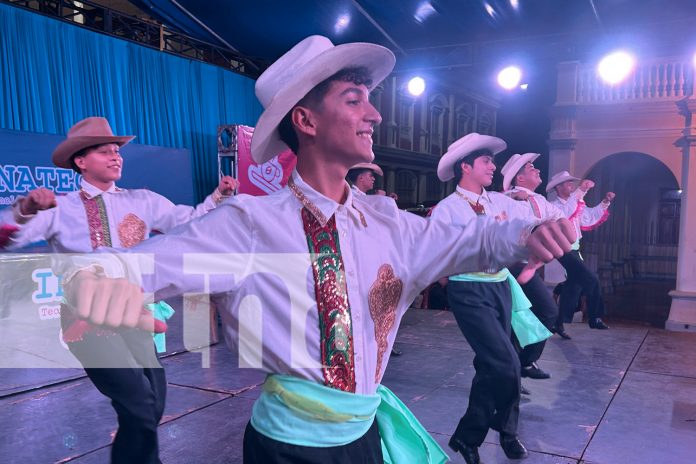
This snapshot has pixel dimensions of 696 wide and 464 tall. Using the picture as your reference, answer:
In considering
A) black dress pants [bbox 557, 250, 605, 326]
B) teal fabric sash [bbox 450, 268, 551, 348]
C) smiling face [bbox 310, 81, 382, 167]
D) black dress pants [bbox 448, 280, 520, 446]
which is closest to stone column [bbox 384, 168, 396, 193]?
black dress pants [bbox 557, 250, 605, 326]

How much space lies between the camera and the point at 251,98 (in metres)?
11.8

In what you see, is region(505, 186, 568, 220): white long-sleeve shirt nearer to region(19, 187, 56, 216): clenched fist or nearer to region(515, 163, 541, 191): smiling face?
region(515, 163, 541, 191): smiling face

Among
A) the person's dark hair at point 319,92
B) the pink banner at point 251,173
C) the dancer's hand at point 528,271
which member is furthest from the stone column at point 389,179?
the dancer's hand at point 528,271

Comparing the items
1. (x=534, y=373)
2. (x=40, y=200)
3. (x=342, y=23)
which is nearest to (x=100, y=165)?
(x=40, y=200)

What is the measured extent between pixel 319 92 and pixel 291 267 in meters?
0.54

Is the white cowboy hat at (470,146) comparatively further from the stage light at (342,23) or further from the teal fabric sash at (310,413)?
the stage light at (342,23)

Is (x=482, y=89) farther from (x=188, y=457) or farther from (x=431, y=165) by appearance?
(x=188, y=457)

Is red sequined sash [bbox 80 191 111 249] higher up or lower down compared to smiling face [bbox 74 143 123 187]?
lower down

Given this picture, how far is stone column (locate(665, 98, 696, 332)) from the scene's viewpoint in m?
8.21

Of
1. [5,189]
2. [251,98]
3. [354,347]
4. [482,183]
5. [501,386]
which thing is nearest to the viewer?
[354,347]

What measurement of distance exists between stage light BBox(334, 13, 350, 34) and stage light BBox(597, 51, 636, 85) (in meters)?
4.35

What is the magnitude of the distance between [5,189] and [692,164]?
8761mm

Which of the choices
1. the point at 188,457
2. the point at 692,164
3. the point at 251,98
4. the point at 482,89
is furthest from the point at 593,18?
the point at 482,89

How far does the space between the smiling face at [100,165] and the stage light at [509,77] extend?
27.2 ft
